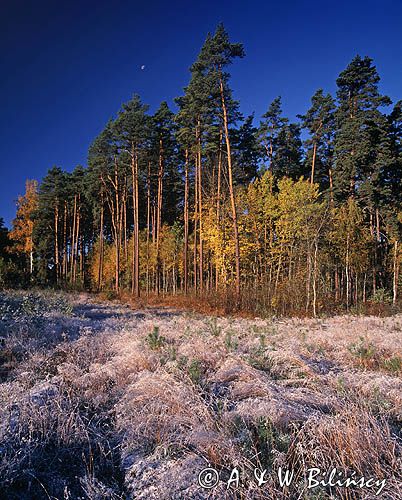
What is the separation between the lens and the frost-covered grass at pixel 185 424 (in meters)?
2.23

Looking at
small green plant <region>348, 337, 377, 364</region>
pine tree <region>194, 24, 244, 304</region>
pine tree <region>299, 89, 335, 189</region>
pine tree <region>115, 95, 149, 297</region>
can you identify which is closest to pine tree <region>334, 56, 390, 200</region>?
pine tree <region>299, 89, 335, 189</region>

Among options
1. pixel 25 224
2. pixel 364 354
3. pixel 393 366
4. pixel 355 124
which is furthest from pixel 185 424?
pixel 25 224

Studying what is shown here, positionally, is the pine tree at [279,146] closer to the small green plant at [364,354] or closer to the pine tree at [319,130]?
the pine tree at [319,130]

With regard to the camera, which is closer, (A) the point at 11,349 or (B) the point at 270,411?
(B) the point at 270,411

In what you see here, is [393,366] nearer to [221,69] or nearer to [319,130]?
[221,69]

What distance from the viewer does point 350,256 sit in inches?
874

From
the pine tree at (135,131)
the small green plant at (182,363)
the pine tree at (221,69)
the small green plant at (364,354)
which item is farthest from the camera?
the pine tree at (135,131)

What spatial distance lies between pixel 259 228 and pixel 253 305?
8603 mm

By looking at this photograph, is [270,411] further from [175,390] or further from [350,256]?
[350,256]

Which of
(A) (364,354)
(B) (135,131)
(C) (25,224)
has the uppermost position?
(B) (135,131)

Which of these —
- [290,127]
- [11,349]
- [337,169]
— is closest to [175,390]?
[11,349]

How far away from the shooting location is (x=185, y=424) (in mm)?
2846

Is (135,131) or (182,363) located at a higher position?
(135,131)

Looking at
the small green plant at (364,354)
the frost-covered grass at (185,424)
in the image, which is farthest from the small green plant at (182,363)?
the small green plant at (364,354)
